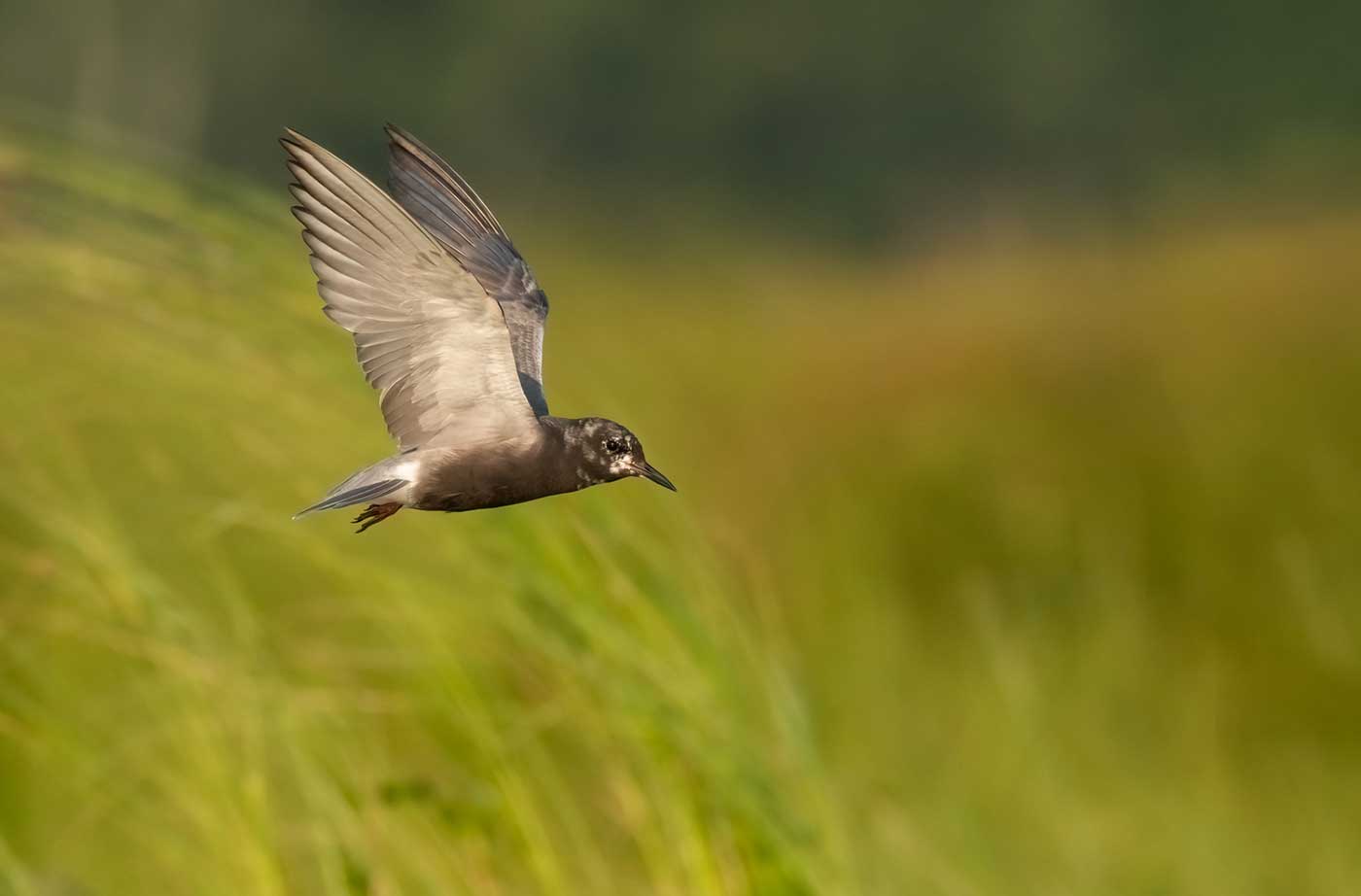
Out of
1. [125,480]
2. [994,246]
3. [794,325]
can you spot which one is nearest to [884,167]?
[994,246]

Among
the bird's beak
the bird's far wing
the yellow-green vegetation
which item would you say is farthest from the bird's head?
the bird's far wing

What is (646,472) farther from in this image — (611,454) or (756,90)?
(756,90)

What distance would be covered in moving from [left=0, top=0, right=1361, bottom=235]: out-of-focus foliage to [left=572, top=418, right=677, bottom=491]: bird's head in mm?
31378

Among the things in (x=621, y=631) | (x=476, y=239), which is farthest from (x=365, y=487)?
(x=476, y=239)

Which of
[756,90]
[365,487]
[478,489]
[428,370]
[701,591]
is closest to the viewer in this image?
[478,489]

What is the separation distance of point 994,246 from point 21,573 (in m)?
24.7

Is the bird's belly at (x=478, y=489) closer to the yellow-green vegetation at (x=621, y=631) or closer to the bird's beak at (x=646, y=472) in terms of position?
the bird's beak at (x=646, y=472)

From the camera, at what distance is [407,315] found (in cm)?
278

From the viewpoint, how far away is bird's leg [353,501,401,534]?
2482 millimetres

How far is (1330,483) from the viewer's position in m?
7.81

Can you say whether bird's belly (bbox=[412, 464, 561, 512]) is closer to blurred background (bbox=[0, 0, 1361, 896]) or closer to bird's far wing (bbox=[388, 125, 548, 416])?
blurred background (bbox=[0, 0, 1361, 896])

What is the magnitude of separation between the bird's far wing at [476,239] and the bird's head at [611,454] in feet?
1.72

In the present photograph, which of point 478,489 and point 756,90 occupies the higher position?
point 478,489

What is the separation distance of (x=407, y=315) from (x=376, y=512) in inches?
13.5
